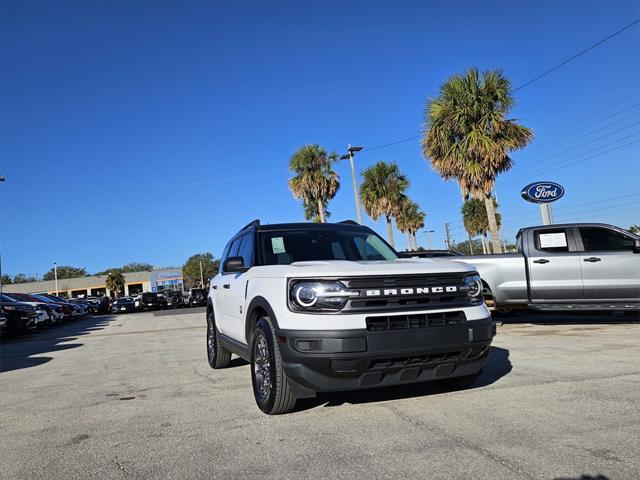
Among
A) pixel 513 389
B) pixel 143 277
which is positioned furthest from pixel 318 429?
pixel 143 277

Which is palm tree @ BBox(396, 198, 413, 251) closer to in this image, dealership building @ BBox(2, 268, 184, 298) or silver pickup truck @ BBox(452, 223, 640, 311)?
silver pickup truck @ BBox(452, 223, 640, 311)

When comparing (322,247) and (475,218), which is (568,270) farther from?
(475,218)

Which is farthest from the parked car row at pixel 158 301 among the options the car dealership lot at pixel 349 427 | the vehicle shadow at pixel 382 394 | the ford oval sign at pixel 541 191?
the vehicle shadow at pixel 382 394

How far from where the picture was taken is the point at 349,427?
3955 millimetres

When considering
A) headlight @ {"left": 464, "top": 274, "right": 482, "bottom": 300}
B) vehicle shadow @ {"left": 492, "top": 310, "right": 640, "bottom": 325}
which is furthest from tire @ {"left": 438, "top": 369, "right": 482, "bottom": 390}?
vehicle shadow @ {"left": 492, "top": 310, "right": 640, "bottom": 325}

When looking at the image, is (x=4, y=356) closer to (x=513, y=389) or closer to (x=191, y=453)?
(x=191, y=453)

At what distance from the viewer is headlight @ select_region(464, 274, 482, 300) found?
443cm

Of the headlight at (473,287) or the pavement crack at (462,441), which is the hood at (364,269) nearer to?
the headlight at (473,287)

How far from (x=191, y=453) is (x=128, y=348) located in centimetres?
833

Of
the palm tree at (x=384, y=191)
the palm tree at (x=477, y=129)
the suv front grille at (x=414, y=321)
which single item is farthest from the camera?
the palm tree at (x=384, y=191)

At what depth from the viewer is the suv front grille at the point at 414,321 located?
396 cm

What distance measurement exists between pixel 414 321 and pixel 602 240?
6.59 meters

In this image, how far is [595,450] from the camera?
3.22 meters

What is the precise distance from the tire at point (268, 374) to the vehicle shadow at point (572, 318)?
7.59 meters
